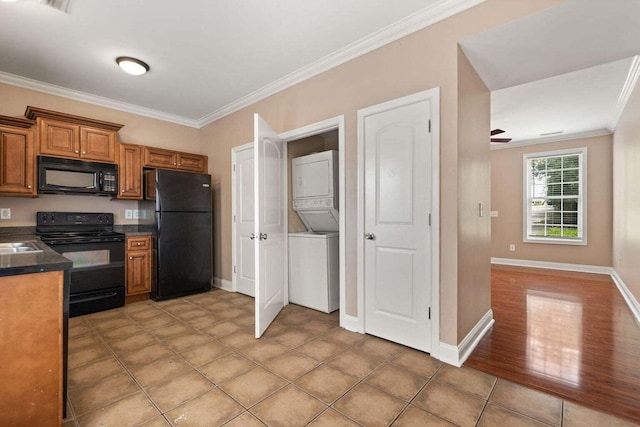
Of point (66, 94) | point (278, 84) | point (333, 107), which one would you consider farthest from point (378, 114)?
point (66, 94)

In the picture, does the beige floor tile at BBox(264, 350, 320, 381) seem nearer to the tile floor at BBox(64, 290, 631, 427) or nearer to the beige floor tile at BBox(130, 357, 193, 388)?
the tile floor at BBox(64, 290, 631, 427)

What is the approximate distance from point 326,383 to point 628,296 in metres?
4.30

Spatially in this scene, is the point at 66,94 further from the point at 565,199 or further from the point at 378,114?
the point at 565,199

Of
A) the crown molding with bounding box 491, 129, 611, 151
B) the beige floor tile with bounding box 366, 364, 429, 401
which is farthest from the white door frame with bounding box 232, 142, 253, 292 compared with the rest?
the crown molding with bounding box 491, 129, 611, 151

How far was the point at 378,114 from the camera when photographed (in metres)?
2.59

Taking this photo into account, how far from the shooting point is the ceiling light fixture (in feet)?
9.59

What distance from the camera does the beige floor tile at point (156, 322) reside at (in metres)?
2.93

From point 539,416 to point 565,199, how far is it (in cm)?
580

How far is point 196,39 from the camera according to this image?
2.63 metres

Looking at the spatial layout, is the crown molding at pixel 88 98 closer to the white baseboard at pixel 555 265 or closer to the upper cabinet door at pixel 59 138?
the upper cabinet door at pixel 59 138

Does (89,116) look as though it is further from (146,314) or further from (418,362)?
(418,362)

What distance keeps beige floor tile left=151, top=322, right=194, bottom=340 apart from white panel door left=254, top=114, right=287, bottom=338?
0.77 m

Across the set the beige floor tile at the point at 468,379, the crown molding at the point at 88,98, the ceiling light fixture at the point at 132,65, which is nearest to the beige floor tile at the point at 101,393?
the beige floor tile at the point at 468,379

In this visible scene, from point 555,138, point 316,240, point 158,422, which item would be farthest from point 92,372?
point 555,138
